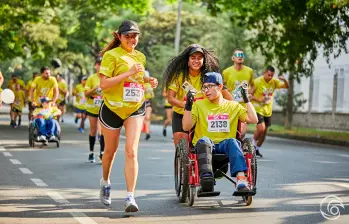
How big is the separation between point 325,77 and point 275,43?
168 inches

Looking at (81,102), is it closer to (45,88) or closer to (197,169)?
(45,88)

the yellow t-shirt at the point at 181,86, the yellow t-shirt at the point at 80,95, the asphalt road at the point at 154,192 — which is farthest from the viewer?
the yellow t-shirt at the point at 80,95

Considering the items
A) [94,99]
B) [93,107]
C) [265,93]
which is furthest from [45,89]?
[265,93]

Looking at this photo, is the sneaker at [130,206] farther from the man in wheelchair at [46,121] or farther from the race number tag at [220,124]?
the man in wheelchair at [46,121]

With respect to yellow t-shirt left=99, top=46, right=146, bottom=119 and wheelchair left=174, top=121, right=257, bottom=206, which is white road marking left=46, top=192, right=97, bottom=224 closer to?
yellow t-shirt left=99, top=46, right=146, bottom=119

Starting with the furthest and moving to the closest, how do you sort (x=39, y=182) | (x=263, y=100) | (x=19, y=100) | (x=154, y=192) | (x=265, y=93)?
(x=19, y=100)
(x=265, y=93)
(x=263, y=100)
(x=39, y=182)
(x=154, y=192)

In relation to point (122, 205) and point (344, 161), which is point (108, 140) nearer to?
point (122, 205)

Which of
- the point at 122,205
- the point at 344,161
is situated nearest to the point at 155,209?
the point at 122,205

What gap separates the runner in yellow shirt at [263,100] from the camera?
1731 cm

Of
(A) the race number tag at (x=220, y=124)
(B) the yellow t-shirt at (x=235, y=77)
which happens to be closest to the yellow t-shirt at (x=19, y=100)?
(B) the yellow t-shirt at (x=235, y=77)

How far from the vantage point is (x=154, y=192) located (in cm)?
1109

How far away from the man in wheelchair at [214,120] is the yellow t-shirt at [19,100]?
22.1m

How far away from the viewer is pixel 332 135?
2692 cm

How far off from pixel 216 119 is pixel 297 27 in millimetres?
18555
